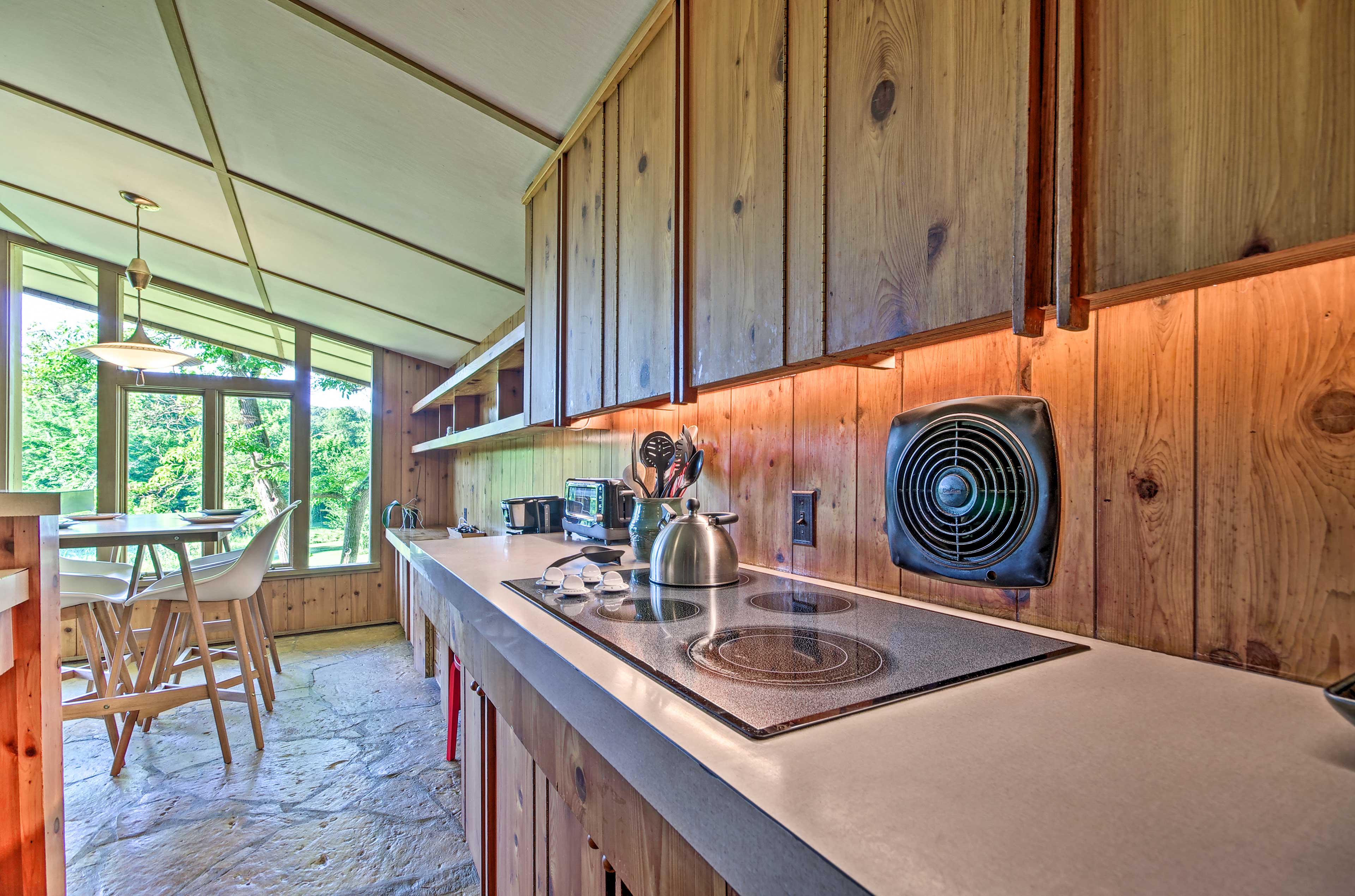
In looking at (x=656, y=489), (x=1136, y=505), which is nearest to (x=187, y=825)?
(x=656, y=489)

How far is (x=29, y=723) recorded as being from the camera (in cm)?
124

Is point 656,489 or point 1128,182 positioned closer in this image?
point 1128,182

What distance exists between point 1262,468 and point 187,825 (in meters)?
3.23

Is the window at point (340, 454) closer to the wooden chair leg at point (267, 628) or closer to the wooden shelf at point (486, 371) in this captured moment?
the wooden shelf at point (486, 371)

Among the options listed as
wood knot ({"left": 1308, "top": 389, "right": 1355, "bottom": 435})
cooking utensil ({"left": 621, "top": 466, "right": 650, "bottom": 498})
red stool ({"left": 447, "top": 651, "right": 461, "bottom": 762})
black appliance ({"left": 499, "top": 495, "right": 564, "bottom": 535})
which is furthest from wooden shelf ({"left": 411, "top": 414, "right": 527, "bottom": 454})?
wood knot ({"left": 1308, "top": 389, "right": 1355, "bottom": 435})

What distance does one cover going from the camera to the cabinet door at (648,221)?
127 cm

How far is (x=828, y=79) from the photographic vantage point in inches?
35.1

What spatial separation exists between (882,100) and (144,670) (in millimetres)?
3647

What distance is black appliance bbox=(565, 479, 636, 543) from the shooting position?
1.90 metres

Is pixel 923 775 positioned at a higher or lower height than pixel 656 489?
lower

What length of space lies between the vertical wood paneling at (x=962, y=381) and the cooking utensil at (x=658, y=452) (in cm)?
73

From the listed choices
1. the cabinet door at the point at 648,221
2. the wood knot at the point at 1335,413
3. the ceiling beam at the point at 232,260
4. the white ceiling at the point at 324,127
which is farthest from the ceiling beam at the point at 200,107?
the wood knot at the point at 1335,413

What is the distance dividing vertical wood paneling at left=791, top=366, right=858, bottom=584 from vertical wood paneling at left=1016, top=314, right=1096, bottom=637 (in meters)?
0.35

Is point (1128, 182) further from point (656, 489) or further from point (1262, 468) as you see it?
point (656, 489)
